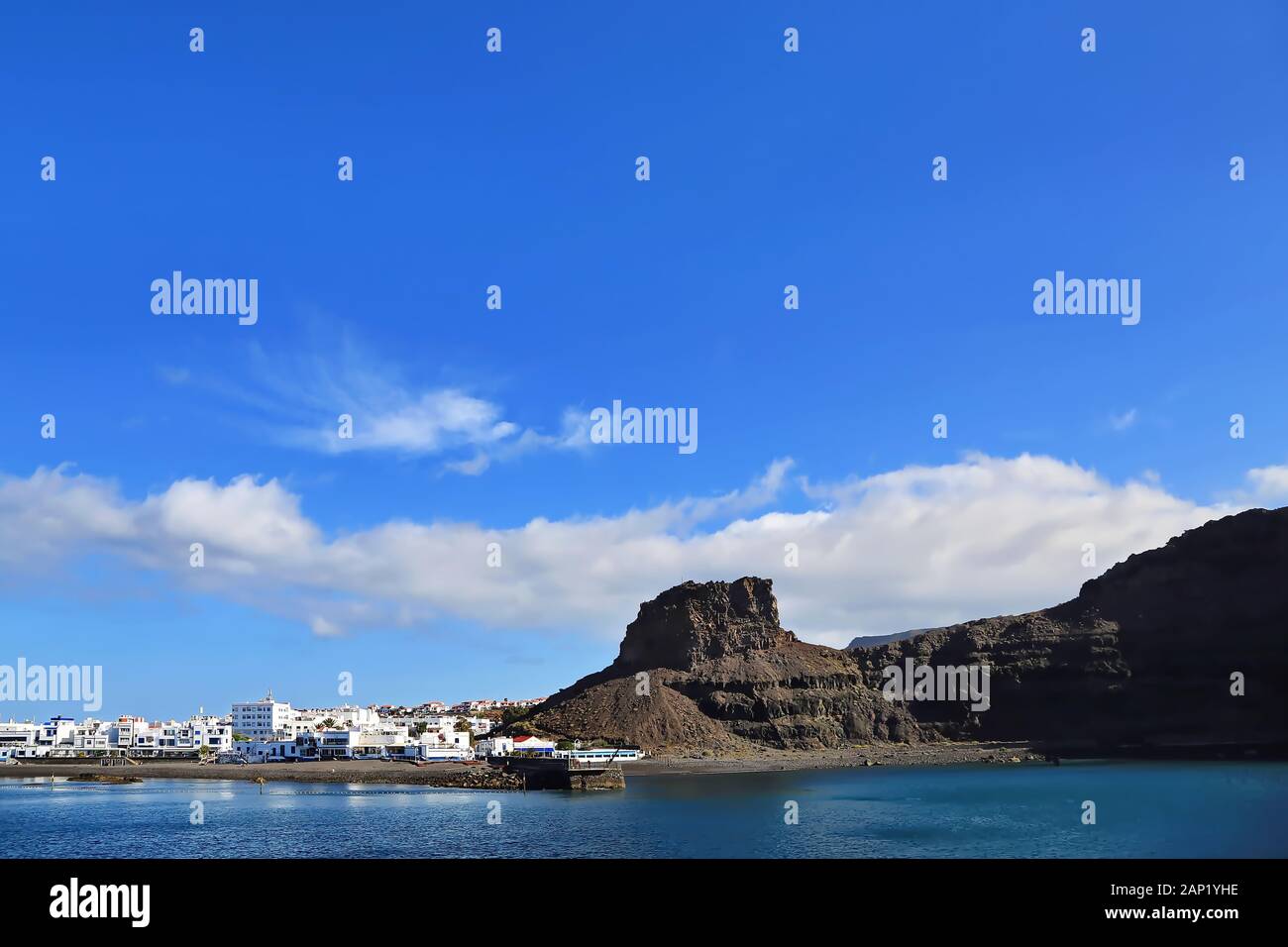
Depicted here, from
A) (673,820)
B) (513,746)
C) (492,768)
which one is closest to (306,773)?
(492,768)

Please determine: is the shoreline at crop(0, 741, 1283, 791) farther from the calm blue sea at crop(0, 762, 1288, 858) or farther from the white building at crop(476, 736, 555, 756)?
the white building at crop(476, 736, 555, 756)

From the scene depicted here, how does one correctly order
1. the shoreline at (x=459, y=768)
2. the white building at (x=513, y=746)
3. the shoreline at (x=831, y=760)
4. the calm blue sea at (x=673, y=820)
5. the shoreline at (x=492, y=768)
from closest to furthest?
1. the calm blue sea at (x=673, y=820)
2. the shoreline at (x=459, y=768)
3. the shoreline at (x=492, y=768)
4. the shoreline at (x=831, y=760)
5. the white building at (x=513, y=746)

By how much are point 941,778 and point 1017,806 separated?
4575 cm

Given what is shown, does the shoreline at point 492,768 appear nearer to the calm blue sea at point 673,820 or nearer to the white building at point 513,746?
the calm blue sea at point 673,820

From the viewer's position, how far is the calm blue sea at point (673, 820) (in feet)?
189

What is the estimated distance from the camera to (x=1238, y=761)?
6599 inches

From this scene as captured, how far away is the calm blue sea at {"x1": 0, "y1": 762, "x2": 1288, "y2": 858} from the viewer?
5747 cm

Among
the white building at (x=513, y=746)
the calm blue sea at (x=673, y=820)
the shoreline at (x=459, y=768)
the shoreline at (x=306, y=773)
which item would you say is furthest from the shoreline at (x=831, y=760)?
the calm blue sea at (x=673, y=820)

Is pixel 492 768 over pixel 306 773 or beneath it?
beneath

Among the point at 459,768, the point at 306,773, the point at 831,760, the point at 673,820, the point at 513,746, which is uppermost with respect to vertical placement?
the point at 673,820

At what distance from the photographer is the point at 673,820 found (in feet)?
239

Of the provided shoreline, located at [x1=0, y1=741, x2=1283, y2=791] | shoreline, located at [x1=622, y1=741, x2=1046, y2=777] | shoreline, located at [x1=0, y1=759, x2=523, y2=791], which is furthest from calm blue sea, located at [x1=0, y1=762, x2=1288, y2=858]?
shoreline, located at [x1=622, y1=741, x2=1046, y2=777]

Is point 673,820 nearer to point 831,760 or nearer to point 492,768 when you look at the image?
point 492,768
